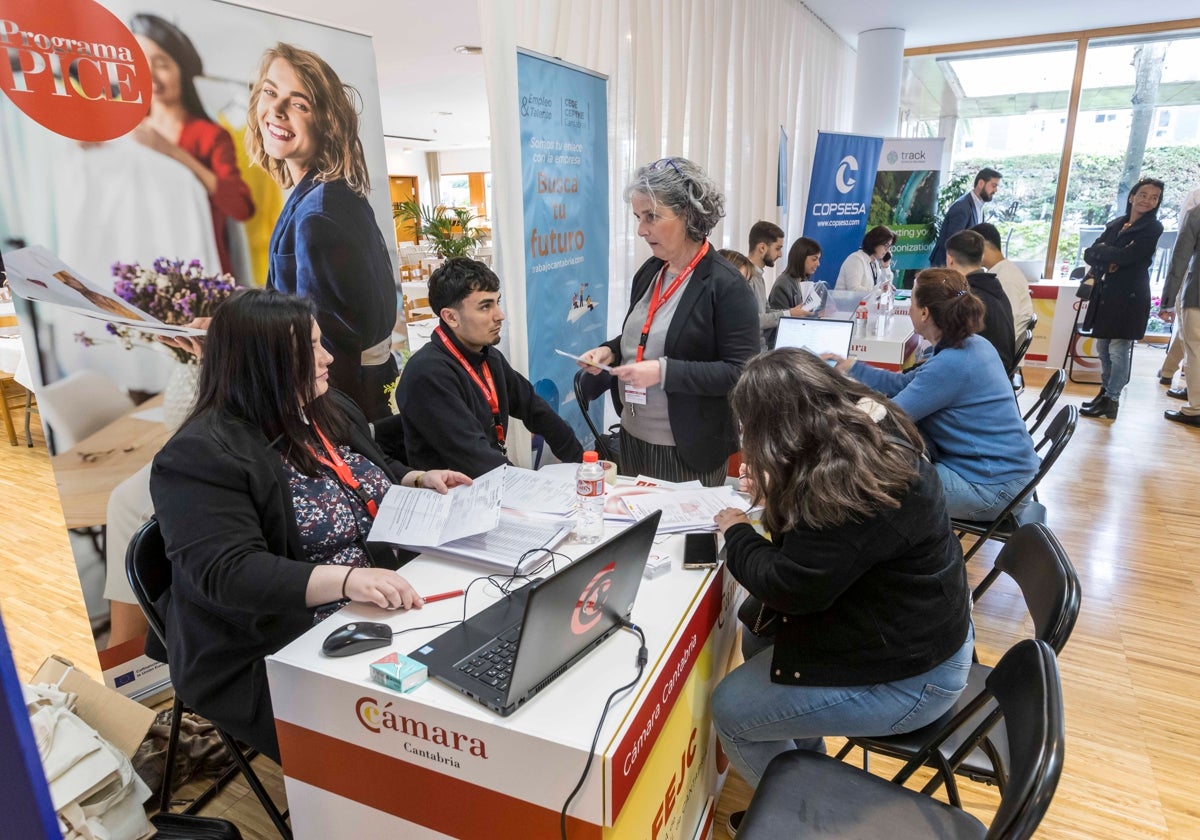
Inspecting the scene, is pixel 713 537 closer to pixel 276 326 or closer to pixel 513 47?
pixel 276 326

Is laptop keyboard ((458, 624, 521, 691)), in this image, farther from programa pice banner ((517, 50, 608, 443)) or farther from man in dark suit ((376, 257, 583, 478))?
programa pice banner ((517, 50, 608, 443))

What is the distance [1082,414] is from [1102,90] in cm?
407

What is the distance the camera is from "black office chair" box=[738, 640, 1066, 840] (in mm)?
899

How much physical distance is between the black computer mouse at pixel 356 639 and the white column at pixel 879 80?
705 centimetres

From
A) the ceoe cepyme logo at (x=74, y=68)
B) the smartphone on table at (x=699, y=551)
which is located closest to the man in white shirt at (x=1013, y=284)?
the smartphone on table at (x=699, y=551)

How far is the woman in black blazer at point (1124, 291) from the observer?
5074 millimetres

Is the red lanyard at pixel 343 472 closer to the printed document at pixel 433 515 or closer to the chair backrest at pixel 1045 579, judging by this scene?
the printed document at pixel 433 515

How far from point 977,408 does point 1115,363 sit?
150 inches

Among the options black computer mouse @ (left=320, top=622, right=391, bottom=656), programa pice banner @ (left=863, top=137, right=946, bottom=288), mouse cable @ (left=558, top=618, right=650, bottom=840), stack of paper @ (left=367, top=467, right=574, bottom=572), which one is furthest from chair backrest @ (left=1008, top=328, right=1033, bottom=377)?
black computer mouse @ (left=320, top=622, right=391, bottom=656)

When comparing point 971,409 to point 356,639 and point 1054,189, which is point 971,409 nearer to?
point 356,639

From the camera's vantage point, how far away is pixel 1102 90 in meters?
7.14

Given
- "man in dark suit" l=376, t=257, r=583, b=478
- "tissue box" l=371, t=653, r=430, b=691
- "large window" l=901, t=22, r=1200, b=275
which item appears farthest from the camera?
"large window" l=901, t=22, r=1200, b=275

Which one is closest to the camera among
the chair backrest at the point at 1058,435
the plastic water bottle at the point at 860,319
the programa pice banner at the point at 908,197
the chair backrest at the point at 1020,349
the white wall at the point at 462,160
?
the chair backrest at the point at 1058,435

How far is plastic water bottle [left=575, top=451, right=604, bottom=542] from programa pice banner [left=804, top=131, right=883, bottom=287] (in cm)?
527
